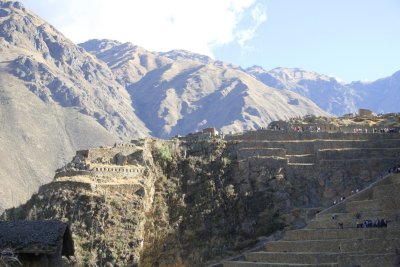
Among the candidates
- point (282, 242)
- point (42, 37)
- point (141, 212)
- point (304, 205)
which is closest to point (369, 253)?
point (282, 242)

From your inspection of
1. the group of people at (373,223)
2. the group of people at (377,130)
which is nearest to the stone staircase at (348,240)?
the group of people at (373,223)

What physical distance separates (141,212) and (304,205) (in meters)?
13.4

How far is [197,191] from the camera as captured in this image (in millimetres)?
58375

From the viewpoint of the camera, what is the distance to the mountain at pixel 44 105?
115 meters

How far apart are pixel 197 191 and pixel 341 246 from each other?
20319 mm

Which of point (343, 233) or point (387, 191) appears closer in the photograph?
point (343, 233)

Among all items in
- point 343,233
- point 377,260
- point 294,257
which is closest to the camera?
point 377,260

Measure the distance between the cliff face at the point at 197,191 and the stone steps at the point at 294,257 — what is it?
8484 mm

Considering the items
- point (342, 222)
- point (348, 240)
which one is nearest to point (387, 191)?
point (342, 222)

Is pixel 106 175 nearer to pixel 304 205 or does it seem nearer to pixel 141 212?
pixel 141 212

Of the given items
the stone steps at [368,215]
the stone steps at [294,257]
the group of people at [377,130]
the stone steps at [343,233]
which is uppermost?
the group of people at [377,130]

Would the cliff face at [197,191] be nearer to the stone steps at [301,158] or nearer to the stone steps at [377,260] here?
the stone steps at [301,158]

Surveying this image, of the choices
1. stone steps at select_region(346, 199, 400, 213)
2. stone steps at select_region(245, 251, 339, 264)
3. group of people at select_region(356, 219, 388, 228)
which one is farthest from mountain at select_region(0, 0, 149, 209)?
group of people at select_region(356, 219, 388, 228)

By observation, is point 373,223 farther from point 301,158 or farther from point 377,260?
point 301,158
